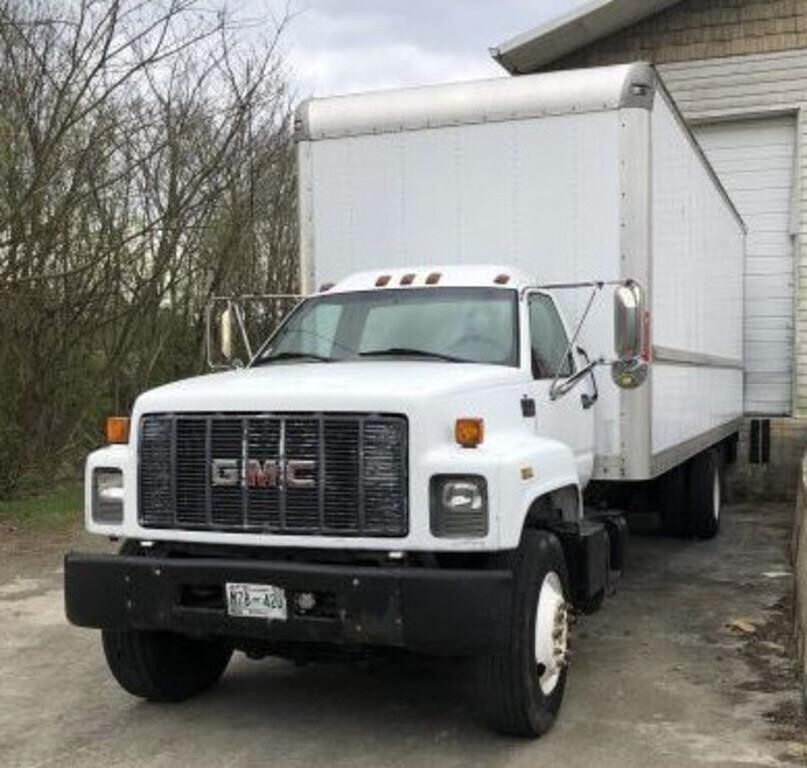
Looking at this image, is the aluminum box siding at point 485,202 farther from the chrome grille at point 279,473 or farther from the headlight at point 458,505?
the chrome grille at point 279,473

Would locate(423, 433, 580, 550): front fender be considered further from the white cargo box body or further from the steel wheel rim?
the white cargo box body

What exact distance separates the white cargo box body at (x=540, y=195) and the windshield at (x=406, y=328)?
926 millimetres

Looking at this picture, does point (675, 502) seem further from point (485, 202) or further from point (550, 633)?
point (550, 633)

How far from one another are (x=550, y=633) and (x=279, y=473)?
1422 mm

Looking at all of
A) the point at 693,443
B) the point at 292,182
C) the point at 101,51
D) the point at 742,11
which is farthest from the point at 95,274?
the point at 742,11

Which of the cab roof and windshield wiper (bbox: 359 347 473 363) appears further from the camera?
the cab roof

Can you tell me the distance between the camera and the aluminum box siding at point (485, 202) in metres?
6.96

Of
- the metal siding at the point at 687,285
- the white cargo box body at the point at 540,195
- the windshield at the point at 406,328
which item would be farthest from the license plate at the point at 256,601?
the metal siding at the point at 687,285

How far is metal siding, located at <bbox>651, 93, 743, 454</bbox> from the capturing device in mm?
7395

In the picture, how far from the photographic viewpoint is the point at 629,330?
18.6 ft

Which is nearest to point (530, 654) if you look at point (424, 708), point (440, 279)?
point (424, 708)

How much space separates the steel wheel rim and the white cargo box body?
1562mm

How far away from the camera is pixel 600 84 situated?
6.93 m

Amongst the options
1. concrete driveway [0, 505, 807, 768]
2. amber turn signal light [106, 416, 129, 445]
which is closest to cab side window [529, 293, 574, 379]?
concrete driveway [0, 505, 807, 768]
